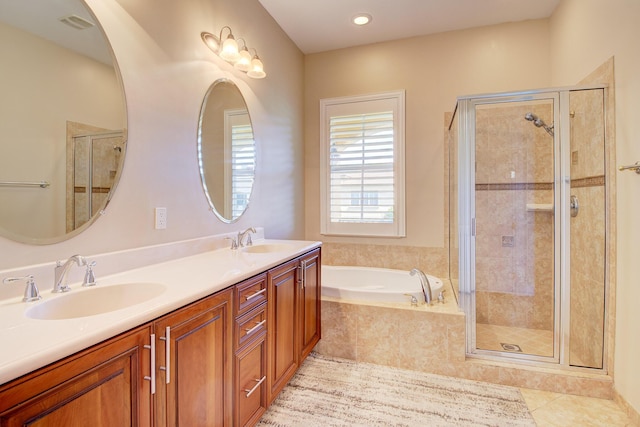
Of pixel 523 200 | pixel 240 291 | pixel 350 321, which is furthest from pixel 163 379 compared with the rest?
pixel 523 200

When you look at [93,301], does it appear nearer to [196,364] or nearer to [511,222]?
[196,364]

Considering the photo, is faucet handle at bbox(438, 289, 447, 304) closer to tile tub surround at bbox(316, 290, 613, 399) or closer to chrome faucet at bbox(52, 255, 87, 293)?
tile tub surround at bbox(316, 290, 613, 399)

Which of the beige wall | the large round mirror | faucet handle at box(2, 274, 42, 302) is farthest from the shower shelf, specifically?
faucet handle at box(2, 274, 42, 302)

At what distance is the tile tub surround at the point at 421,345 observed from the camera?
2.05 metres

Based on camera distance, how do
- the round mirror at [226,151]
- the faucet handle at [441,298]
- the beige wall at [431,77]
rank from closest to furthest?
the round mirror at [226,151]
the faucet handle at [441,298]
the beige wall at [431,77]

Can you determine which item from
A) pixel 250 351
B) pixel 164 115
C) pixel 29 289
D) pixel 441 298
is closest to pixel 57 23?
pixel 164 115

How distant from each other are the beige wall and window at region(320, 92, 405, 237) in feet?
0.33

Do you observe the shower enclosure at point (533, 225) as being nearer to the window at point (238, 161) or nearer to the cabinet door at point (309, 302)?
the cabinet door at point (309, 302)

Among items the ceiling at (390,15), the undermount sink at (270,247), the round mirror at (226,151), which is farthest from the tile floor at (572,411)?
the ceiling at (390,15)

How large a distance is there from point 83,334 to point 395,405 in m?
1.77

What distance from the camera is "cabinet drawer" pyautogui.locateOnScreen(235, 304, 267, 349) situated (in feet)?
4.47

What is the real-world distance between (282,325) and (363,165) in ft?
6.80

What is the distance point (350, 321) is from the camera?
2451 mm

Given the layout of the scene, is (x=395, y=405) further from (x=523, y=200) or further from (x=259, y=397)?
(x=523, y=200)
